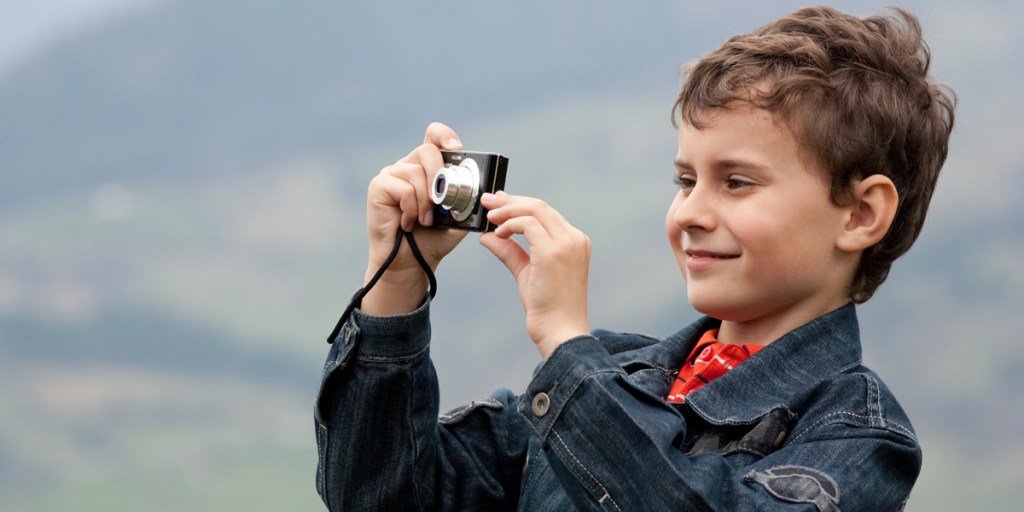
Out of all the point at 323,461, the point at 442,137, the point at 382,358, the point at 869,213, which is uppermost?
the point at 442,137

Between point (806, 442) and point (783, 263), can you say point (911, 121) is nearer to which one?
point (783, 263)

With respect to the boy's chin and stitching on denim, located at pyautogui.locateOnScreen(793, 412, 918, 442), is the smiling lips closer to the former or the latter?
the boy's chin

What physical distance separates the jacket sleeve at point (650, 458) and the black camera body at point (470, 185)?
205 mm

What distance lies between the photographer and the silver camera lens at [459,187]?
1.20 meters

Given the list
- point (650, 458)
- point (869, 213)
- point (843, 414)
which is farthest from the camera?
point (869, 213)

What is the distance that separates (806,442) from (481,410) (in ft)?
1.28

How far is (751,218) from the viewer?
1168 millimetres

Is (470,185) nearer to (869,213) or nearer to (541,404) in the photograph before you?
(541,404)

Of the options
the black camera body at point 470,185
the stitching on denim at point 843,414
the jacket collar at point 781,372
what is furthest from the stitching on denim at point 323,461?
the stitching on denim at point 843,414

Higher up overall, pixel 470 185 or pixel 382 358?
pixel 470 185

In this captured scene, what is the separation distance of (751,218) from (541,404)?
0.28 meters

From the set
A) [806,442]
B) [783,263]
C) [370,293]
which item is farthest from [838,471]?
[370,293]

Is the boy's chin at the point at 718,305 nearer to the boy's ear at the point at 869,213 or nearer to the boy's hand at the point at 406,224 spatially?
the boy's ear at the point at 869,213

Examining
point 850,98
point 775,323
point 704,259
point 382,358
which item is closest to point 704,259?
point 704,259
